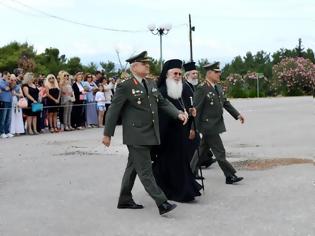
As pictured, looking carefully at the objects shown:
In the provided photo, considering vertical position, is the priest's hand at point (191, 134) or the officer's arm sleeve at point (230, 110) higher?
the officer's arm sleeve at point (230, 110)

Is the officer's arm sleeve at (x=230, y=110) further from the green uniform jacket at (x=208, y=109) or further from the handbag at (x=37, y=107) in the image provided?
the handbag at (x=37, y=107)

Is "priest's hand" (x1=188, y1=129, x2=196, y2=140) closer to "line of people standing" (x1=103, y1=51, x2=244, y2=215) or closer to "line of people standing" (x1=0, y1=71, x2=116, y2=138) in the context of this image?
"line of people standing" (x1=103, y1=51, x2=244, y2=215)

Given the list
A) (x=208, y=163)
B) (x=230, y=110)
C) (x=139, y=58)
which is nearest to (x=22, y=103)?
(x=208, y=163)

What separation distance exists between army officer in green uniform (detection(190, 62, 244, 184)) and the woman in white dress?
29.5 ft

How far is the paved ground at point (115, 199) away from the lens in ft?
21.1

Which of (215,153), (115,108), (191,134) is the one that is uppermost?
(115,108)

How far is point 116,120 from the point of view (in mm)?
7234

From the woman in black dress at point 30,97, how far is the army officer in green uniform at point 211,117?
360 inches

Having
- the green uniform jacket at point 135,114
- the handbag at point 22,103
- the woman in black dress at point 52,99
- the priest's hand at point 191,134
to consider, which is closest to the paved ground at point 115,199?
the priest's hand at point 191,134

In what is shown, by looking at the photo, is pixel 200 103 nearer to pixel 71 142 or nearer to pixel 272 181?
pixel 272 181

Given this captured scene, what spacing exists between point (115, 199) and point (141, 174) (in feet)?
3.37

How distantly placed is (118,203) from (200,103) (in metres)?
2.27

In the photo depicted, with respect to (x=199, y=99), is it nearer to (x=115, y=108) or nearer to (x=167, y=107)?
(x=167, y=107)

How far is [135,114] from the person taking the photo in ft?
23.7
